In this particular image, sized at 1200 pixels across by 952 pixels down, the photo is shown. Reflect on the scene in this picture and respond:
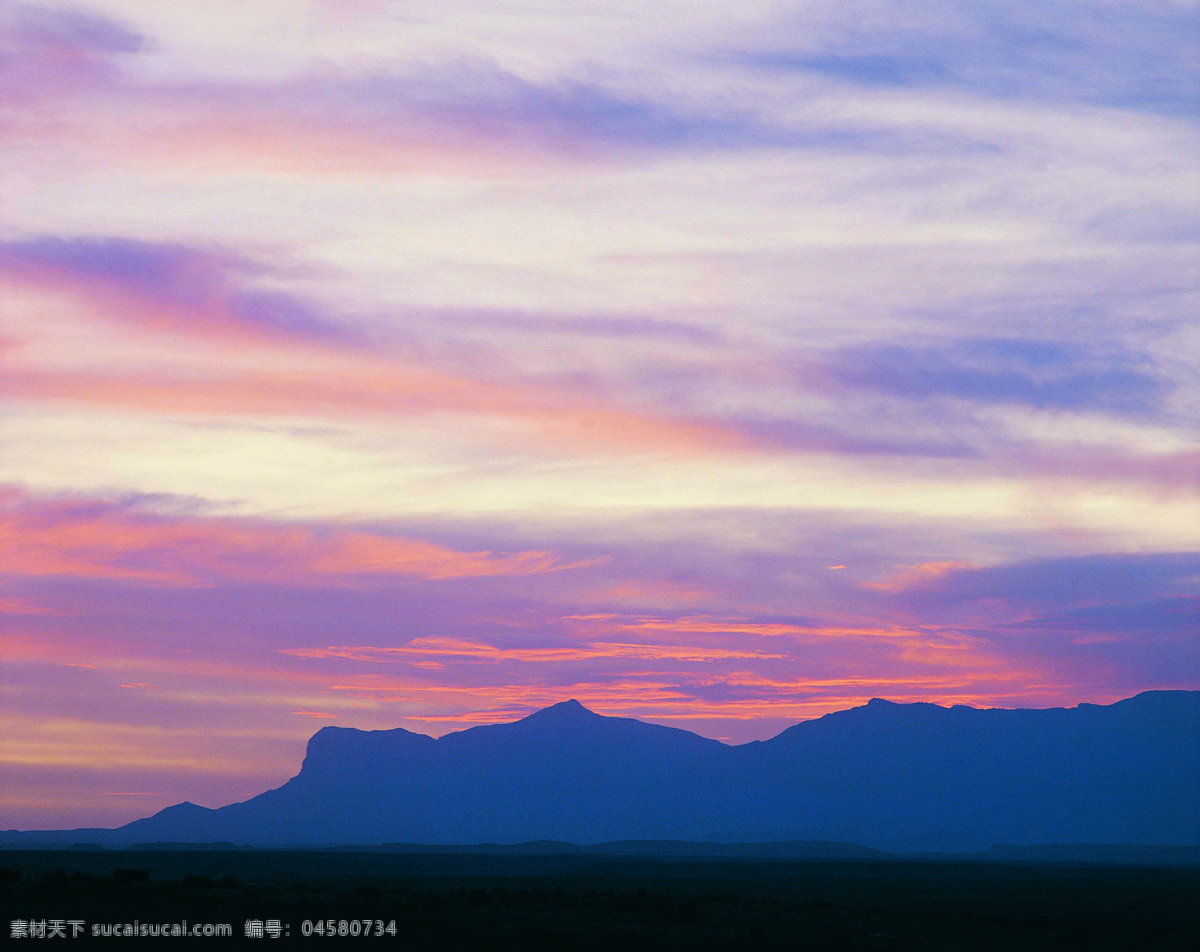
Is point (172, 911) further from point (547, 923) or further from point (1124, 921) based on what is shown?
point (1124, 921)

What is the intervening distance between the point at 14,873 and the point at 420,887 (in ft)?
82.6

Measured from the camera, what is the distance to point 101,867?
358 feet

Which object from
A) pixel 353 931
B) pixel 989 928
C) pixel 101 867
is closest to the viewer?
pixel 353 931

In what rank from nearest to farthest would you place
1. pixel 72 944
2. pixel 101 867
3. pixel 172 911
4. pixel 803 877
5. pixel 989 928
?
pixel 72 944
pixel 172 911
pixel 989 928
pixel 101 867
pixel 803 877

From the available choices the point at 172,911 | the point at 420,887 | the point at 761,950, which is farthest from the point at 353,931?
the point at 420,887

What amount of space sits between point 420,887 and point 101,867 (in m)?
36.5

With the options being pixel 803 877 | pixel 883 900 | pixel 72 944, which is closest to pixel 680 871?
pixel 803 877

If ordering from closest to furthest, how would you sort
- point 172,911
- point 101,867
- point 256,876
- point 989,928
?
1. point 172,911
2. point 989,928
3. point 256,876
4. point 101,867

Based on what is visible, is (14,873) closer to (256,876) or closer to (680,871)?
(256,876)

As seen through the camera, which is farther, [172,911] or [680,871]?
[680,871]

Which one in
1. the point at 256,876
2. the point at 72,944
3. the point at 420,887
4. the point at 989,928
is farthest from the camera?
the point at 256,876

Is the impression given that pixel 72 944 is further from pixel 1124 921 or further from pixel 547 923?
pixel 1124 921

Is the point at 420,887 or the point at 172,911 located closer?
A: the point at 172,911

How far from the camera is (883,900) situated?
289 feet
